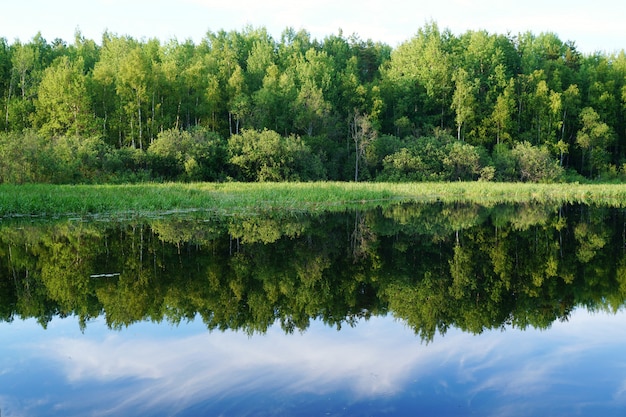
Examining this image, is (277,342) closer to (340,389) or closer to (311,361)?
(311,361)

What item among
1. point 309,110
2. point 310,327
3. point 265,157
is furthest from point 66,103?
point 310,327

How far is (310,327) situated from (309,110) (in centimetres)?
4426

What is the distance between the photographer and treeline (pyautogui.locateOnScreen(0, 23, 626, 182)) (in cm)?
4175

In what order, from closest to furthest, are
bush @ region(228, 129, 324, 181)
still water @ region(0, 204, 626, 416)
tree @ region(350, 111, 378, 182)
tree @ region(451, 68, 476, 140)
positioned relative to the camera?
still water @ region(0, 204, 626, 416), bush @ region(228, 129, 324, 181), tree @ region(350, 111, 378, 182), tree @ region(451, 68, 476, 140)

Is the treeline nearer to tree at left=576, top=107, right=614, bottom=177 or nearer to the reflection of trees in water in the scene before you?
tree at left=576, top=107, right=614, bottom=177

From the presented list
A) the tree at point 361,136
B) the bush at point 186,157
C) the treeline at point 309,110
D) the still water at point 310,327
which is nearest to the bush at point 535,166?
the treeline at point 309,110

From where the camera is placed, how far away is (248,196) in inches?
1109

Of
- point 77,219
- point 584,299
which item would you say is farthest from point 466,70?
point 584,299

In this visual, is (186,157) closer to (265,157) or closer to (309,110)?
(265,157)

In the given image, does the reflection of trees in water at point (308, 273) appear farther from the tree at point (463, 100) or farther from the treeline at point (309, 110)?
the tree at point (463, 100)

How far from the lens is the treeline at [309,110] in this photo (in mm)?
41750

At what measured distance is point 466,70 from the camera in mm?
60312

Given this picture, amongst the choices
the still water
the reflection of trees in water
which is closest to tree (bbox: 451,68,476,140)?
the reflection of trees in water

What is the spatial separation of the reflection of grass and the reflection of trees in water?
4.02m
